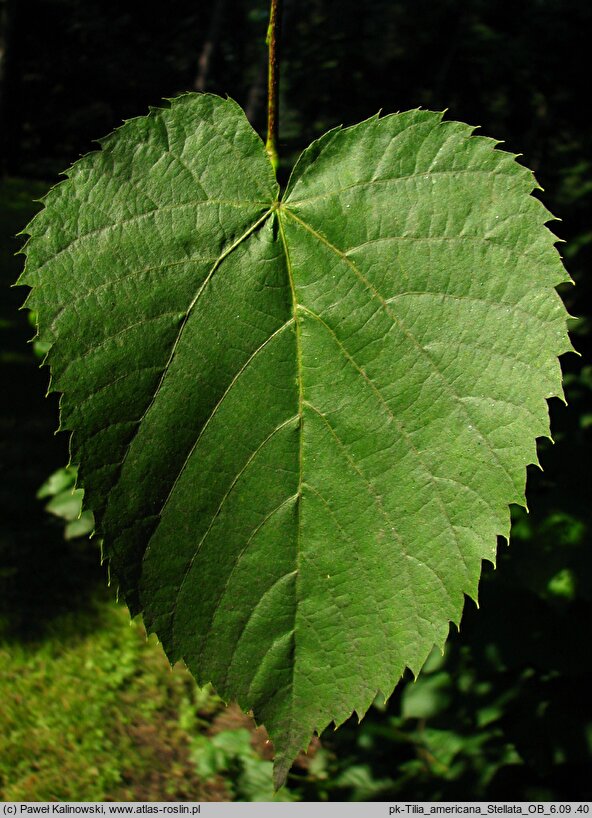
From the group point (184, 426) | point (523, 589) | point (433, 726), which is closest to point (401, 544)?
point (184, 426)

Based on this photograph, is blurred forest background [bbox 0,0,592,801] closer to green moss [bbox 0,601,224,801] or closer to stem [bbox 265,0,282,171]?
green moss [bbox 0,601,224,801]

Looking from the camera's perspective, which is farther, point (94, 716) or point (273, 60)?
point (94, 716)

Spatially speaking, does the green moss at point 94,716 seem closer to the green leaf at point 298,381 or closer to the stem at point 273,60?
the green leaf at point 298,381

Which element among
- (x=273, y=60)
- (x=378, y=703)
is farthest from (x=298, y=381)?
(x=378, y=703)

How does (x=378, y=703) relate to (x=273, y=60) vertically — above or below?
below

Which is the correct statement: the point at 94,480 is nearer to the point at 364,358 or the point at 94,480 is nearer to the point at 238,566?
the point at 238,566

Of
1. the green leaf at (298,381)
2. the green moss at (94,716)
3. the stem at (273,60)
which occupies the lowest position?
the green moss at (94,716)

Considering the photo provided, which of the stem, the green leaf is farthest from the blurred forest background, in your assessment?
the stem

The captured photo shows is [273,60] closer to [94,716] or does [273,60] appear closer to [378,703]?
[378,703]

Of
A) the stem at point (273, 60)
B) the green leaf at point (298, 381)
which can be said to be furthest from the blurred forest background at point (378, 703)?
the stem at point (273, 60)

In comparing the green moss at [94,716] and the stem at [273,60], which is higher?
the stem at [273,60]
